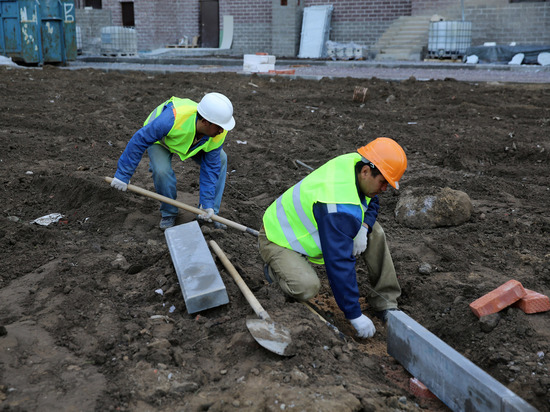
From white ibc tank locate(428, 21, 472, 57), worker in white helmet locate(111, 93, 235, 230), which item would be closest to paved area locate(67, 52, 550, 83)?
white ibc tank locate(428, 21, 472, 57)

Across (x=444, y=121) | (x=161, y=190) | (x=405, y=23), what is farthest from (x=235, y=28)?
(x=161, y=190)

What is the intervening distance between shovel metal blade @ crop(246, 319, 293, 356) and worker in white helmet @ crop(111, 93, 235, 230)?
1.81 metres

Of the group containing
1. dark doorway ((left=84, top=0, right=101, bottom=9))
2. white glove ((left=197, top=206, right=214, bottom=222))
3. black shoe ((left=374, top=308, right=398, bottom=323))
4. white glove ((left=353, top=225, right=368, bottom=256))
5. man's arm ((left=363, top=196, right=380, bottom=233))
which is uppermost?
dark doorway ((left=84, top=0, right=101, bottom=9))

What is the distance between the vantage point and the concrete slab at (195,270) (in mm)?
3533

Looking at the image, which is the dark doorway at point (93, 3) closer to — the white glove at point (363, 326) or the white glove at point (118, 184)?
the white glove at point (118, 184)

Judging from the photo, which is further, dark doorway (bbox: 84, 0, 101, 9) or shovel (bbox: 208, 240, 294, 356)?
dark doorway (bbox: 84, 0, 101, 9)

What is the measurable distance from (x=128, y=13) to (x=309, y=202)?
22472mm

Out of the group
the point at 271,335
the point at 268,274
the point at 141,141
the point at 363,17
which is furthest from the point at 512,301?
the point at 363,17

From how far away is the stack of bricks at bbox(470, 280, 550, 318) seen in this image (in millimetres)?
3457

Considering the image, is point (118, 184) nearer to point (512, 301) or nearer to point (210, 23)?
point (512, 301)

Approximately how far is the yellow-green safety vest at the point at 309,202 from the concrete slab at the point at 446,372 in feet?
2.36

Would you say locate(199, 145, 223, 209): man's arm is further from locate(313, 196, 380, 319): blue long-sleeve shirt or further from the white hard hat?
locate(313, 196, 380, 319): blue long-sleeve shirt

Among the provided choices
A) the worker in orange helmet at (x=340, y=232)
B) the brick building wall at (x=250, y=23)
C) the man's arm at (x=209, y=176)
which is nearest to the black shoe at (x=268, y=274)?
the worker in orange helmet at (x=340, y=232)

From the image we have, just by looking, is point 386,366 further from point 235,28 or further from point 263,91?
point 235,28
